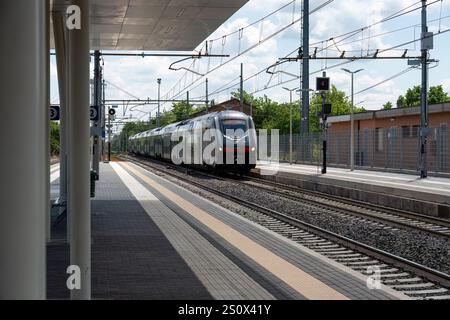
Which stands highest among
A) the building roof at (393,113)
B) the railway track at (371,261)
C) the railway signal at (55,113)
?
the building roof at (393,113)

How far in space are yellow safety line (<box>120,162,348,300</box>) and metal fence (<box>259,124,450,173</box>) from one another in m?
16.1

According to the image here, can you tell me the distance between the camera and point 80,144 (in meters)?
5.75

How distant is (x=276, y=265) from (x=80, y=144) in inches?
147

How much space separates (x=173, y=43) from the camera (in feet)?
69.6

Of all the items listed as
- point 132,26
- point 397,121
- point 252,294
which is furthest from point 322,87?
point 252,294

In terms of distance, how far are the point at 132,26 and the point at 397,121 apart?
23738mm

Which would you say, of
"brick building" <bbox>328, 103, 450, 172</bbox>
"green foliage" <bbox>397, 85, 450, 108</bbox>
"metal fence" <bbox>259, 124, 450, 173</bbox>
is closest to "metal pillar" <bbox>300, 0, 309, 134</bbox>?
"metal fence" <bbox>259, 124, 450, 173</bbox>

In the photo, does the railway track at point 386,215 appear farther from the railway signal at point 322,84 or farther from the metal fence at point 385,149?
the railway signal at point 322,84

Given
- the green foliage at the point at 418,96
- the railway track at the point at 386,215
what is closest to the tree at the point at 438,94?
the green foliage at the point at 418,96

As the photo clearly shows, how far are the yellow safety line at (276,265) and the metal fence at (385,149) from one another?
16.1 metres

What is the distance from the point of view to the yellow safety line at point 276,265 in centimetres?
705

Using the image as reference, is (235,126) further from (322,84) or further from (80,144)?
(80,144)

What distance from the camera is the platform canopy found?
15469 mm

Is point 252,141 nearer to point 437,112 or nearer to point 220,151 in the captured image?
point 220,151
